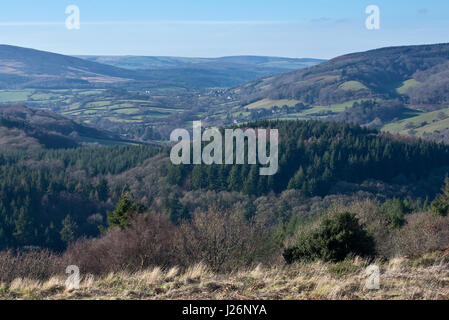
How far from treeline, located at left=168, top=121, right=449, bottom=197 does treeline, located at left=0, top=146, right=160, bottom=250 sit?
18.4 meters

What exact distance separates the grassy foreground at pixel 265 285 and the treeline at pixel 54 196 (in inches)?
2364

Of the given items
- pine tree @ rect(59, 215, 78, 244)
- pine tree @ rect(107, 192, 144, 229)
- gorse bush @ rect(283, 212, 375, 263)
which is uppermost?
gorse bush @ rect(283, 212, 375, 263)

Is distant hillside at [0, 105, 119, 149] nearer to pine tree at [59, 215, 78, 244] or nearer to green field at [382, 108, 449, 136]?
pine tree at [59, 215, 78, 244]

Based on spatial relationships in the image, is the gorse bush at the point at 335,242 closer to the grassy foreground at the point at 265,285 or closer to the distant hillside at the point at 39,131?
the grassy foreground at the point at 265,285

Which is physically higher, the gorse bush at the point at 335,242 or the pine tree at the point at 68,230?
the gorse bush at the point at 335,242

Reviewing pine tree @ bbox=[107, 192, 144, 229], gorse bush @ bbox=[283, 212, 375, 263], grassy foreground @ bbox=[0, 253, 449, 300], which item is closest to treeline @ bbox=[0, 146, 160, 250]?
pine tree @ bbox=[107, 192, 144, 229]

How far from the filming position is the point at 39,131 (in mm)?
151125

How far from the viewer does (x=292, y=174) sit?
344 ft

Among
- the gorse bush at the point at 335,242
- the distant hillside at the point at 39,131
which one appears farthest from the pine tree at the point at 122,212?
the distant hillside at the point at 39,131

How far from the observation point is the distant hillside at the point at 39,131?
440 ft

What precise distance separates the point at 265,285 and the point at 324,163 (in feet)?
318

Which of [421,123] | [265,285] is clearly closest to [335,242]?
[265,285]

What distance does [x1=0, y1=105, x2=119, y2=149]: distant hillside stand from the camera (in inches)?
5276

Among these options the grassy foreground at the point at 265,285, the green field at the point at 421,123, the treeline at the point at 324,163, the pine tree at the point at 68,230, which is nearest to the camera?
the grassy foreground at the point at 265,285
